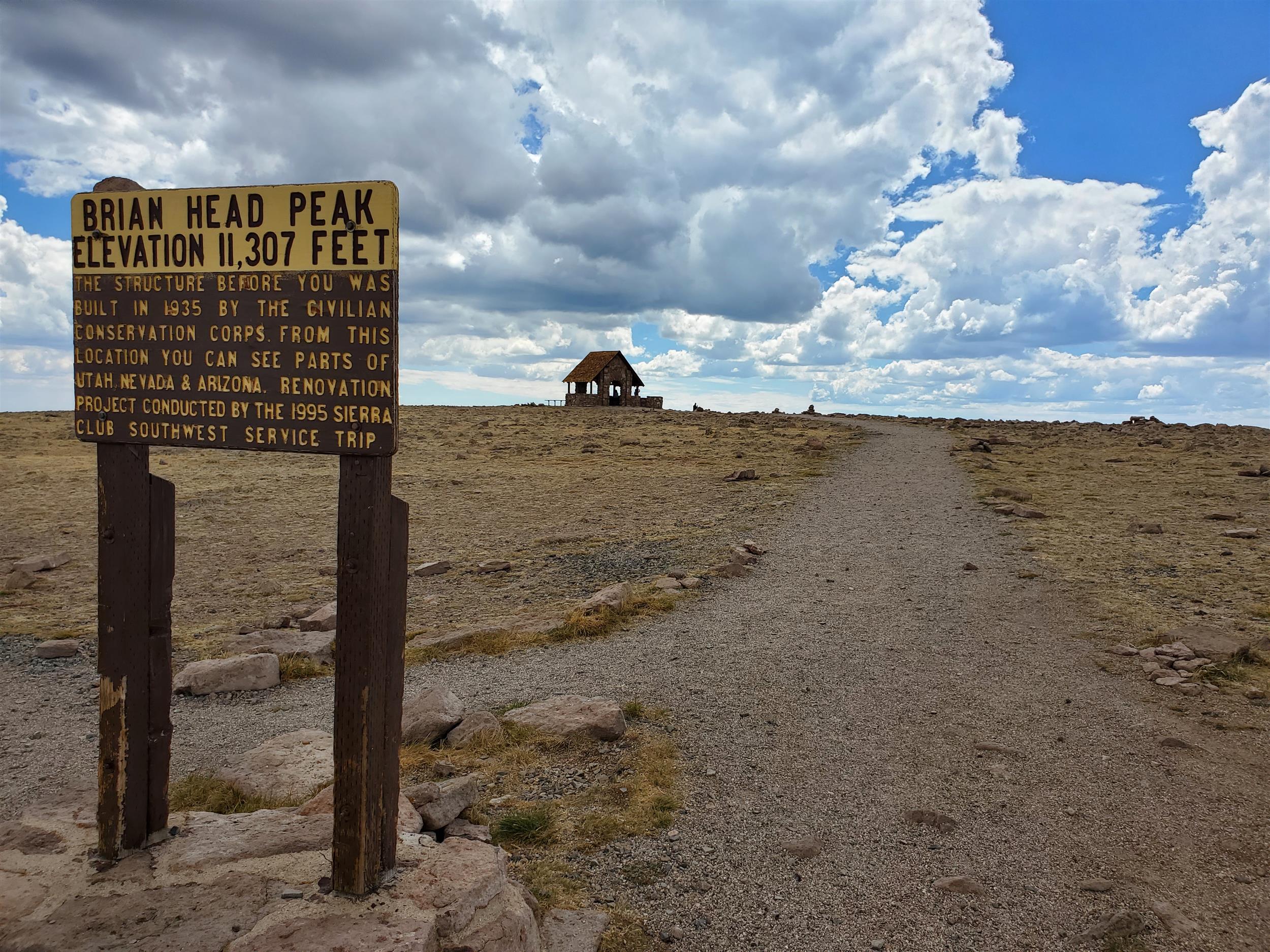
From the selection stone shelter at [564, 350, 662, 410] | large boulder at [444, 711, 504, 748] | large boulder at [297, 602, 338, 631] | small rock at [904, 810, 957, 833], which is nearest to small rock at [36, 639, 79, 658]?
large boulder at [297, 602, 338, 631]

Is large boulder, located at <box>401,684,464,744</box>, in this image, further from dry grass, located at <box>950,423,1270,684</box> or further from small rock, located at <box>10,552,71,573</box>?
small rock, located at <box>10,552,71,573</box>

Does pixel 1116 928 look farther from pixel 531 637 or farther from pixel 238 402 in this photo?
pixel 531 637

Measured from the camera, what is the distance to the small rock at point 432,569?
14750 mm

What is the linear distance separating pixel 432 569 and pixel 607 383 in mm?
49636

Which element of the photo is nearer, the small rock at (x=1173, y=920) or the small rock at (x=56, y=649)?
the small rock at (x=1173, y=920)

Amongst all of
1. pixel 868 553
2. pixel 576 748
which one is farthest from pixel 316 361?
pixel 868 553

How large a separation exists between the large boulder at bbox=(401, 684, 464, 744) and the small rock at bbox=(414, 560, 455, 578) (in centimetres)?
722

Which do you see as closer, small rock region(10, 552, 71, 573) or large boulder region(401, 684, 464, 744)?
large boulder region(401, 684, 464, 744)

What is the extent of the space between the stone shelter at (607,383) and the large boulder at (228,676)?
5334 cm

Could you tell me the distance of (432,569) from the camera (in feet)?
48.7

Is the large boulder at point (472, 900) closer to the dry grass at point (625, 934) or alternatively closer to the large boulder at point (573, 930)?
the large boulder at point (573, 930)

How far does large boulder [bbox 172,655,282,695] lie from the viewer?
9078 mm

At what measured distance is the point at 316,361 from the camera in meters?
4.52

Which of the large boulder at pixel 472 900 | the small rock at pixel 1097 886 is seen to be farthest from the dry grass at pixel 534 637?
the small rock at pixel 1097 886
